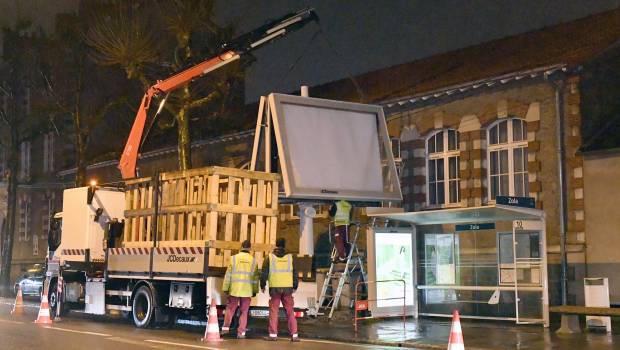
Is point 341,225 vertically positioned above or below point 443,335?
above

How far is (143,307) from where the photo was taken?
18.2m

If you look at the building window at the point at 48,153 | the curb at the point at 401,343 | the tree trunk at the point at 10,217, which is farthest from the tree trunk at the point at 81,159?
the curb at the point at 401,343

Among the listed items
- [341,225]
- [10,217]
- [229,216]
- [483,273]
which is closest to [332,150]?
[341,225]

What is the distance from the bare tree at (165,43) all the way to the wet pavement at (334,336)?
348 inches

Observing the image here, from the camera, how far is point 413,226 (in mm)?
20016

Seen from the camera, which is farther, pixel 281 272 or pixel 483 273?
pixel 483 273

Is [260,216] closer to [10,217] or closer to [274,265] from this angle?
[274,265]

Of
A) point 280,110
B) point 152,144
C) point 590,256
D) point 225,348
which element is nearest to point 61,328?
point 225,348

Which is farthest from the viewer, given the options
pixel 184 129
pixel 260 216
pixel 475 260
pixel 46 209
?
pixel 46 209

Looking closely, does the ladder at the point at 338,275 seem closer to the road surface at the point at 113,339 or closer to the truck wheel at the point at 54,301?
the road surface at the point at 113,339

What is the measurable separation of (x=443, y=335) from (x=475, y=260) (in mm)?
3505

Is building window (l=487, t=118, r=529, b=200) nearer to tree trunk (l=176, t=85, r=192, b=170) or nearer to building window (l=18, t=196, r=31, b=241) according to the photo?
tree trunk (l=176, t=85, r=192, b=170)

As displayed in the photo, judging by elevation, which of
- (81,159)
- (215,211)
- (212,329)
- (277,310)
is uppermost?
(81,159)

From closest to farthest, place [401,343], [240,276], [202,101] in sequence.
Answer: [401,343] → [240,276] → [202,101]
